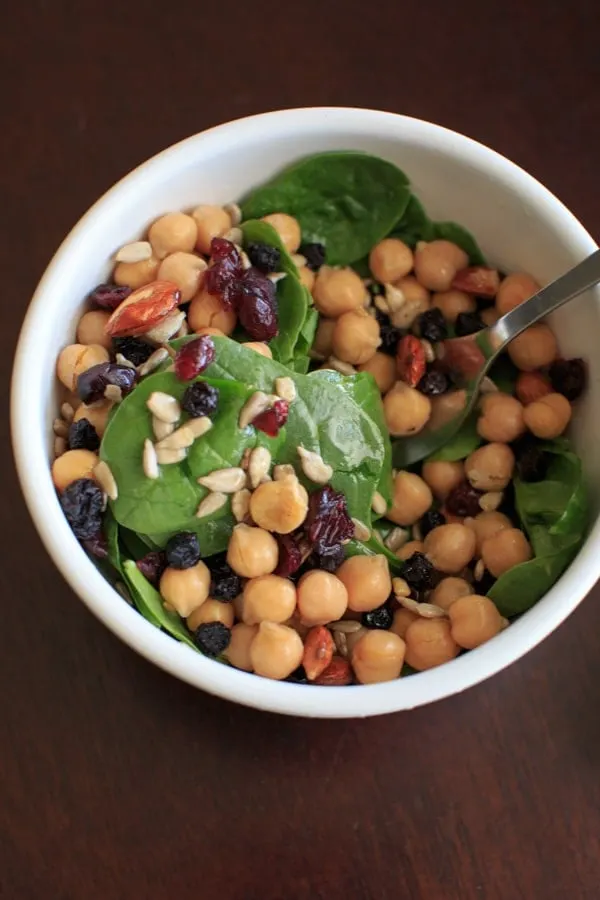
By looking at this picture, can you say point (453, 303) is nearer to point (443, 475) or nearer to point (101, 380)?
point (443, 475)

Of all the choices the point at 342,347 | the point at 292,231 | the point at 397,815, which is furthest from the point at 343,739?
the point at 292,231

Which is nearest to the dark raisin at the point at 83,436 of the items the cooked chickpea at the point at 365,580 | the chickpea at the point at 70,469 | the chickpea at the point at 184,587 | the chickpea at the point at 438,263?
the chickpea at the point at 70,469

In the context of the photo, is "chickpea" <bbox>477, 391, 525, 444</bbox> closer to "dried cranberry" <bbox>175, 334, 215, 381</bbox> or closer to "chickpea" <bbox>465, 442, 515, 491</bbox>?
"chickpea" <bbox>465, 442, 515, 491</bbox>

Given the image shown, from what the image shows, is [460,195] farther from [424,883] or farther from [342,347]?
[424,883]

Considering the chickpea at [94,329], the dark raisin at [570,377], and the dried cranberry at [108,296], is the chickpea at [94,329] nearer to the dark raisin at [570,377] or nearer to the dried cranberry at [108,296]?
the dried cranberry at [108,296]

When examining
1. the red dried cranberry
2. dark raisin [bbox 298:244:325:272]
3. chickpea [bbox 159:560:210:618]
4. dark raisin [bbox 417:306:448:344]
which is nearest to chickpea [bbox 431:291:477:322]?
dark raisin [bbox 417:306:448:344]

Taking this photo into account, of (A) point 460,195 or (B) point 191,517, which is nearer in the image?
(B) point 191,517
